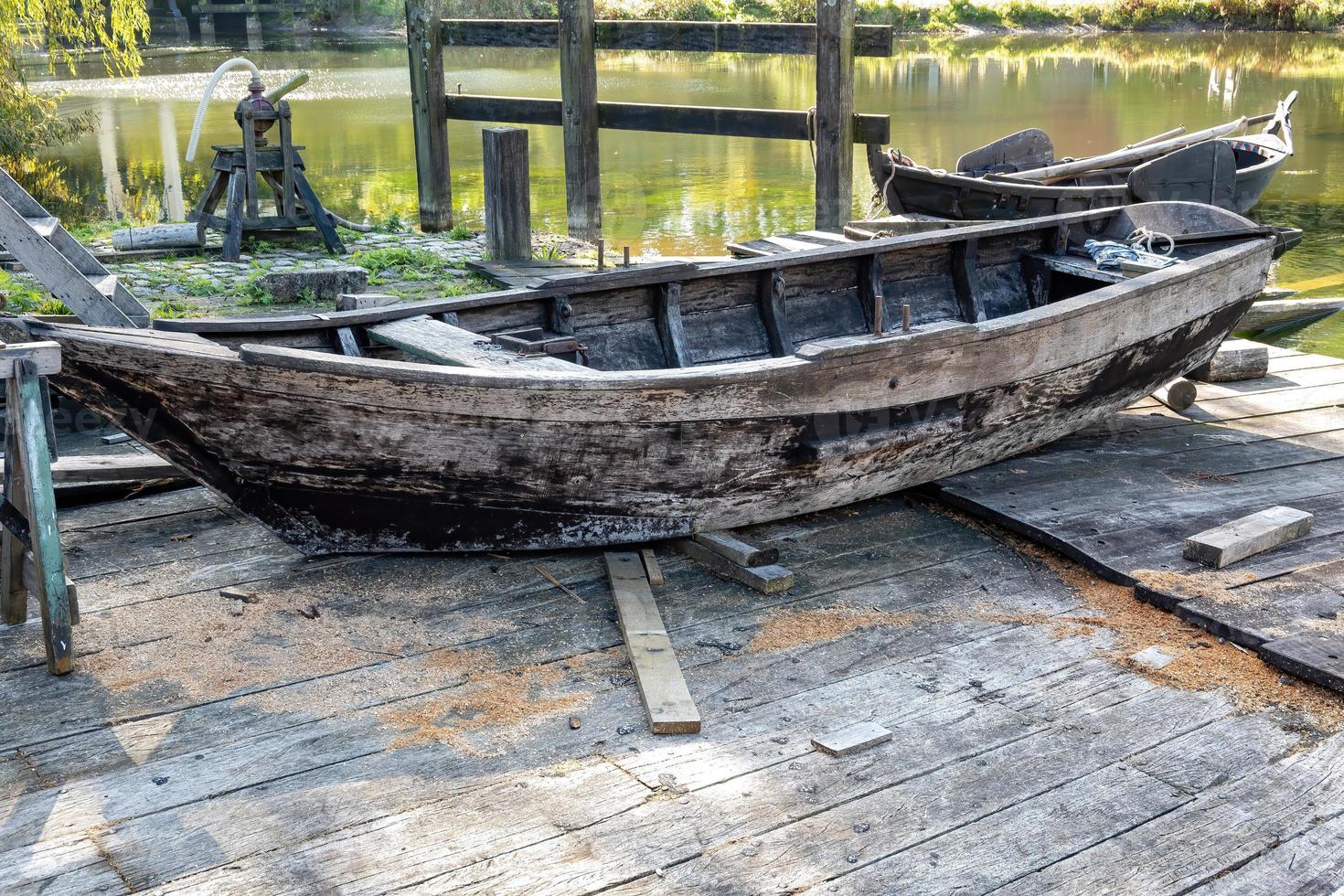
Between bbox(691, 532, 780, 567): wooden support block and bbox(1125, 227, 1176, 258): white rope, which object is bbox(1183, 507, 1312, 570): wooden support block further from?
bbox(1125, 227, 1176, 258): white rope

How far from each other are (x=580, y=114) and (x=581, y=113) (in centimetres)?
2

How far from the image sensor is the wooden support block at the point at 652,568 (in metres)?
4.59

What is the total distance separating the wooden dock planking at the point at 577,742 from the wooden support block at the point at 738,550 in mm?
113

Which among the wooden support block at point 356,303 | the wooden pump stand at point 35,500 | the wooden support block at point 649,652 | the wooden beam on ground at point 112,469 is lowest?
the wooden support block at point 649,652

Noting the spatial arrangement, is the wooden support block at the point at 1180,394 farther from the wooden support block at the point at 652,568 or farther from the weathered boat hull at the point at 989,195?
the wooden support block at the point at 652,568

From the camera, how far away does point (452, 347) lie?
462 cm

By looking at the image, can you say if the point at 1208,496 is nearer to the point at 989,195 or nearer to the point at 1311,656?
the point at 1311,656

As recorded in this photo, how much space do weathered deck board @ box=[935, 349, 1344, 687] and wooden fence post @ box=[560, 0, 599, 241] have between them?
18.0ft

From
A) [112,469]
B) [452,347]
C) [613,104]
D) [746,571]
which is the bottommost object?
[746,571]

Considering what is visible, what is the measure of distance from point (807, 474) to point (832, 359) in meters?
0.49

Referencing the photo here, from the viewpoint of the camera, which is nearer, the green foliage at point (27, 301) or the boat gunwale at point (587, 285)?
the boat gunwale at point (587, 285)

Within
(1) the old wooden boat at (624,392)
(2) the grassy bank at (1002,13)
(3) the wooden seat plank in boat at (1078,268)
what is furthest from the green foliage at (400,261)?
(2) the grassy bank at (1002,13)

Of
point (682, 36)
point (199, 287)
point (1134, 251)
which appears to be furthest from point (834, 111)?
point (199, 287)

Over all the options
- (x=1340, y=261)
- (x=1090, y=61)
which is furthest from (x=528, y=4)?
(x=1340, y=261)
